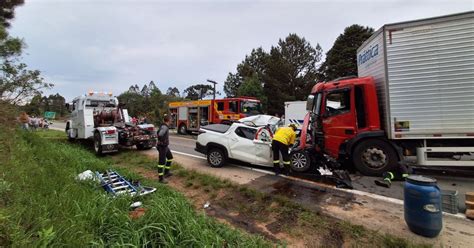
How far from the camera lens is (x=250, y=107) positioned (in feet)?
58.1

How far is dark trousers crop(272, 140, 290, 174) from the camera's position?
23.8 feet

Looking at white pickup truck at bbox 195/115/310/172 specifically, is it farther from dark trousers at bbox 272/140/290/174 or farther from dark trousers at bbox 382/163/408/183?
dark trousers at bbox 382/163/408/183

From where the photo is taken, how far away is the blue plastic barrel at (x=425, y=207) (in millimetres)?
3689

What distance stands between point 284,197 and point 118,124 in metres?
8.92

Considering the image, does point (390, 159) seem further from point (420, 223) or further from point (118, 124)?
point (118, 124)

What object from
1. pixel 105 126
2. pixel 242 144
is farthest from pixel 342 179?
pixel 105 126

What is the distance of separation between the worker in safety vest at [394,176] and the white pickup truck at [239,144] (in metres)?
2.11

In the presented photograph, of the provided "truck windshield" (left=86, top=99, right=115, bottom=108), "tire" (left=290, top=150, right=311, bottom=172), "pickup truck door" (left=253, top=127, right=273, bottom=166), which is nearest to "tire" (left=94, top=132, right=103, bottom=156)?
"truck windshield" (left=86, top=99, right=115, bottom=108)

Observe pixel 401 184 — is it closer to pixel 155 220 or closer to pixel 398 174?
pixel 398 174

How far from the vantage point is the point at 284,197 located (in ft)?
17.5

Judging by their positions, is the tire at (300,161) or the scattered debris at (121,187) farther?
the tire at (300,161)

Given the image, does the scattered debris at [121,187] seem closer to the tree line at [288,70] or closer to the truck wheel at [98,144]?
the truck wheel at [98,144]

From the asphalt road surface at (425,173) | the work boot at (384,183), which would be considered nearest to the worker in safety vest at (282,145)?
the asphalt road surface at (425,173)

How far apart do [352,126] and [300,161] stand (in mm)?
1689
